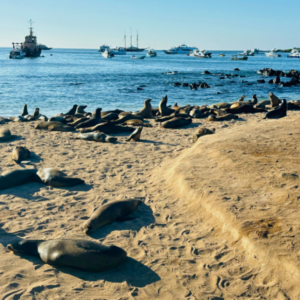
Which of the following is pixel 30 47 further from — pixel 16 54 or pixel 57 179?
pixel 57 179

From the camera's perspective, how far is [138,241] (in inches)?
177

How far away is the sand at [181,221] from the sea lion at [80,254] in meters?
0.08

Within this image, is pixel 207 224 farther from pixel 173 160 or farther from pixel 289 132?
pixel 289 132

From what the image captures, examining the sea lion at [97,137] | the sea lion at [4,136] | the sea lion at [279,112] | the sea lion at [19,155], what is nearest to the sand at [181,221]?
the sea lion at [19,155]

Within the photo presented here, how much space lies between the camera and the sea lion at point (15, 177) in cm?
628

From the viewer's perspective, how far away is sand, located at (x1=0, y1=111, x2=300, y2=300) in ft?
11.7

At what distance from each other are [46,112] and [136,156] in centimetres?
1196

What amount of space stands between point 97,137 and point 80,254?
646 cm

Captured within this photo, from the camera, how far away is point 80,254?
12.6 ft

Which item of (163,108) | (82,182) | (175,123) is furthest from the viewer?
(163,108)

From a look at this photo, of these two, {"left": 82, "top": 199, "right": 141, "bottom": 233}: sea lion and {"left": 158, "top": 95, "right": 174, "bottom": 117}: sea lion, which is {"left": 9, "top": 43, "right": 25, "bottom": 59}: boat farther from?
{"left": 82, "top": 199, "right": 141, "bottom": 233}: sea lion

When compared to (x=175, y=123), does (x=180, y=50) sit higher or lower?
higher

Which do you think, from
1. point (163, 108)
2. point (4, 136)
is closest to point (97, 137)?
point (4, 136)

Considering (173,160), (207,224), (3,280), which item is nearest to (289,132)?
(173,160)
